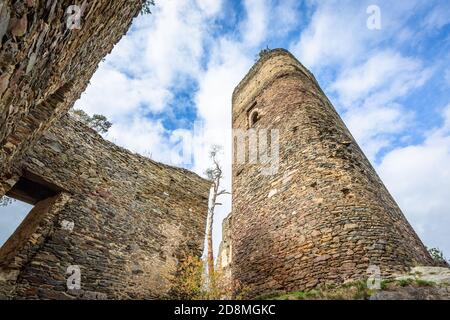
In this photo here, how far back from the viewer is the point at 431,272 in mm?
4305

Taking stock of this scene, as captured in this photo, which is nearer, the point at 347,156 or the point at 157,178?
the point at 347,156

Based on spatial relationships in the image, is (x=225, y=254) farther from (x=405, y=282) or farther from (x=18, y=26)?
(x=18, y=26)

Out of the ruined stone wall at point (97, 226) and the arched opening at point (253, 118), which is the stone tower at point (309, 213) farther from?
the ruined stone wall at point (97, 226)

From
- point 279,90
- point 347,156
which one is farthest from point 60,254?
point 279,90

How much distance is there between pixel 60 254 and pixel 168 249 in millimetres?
2696

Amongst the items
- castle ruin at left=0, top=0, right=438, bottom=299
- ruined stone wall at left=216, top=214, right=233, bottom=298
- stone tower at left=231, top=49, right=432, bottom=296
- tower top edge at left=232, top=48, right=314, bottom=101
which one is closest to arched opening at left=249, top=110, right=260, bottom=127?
stone tower at left=231, top=49, right=432, bottom=296

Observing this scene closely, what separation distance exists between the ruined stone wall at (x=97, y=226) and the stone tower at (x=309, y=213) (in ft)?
6.14

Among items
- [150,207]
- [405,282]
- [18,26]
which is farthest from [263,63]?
[18,26]

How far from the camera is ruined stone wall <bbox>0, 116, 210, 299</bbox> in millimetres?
5328

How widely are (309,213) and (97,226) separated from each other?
182 inches

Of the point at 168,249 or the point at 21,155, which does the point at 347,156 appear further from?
the point at 21,155
